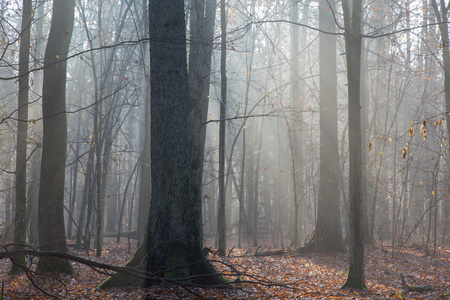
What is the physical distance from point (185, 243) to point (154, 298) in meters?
0.87

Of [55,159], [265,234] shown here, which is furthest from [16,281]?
[265,234]

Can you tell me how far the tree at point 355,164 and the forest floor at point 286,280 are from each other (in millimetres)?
365

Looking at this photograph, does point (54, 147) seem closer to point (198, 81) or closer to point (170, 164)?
point (170, 164)

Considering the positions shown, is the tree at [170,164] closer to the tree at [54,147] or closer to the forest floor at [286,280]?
the forest floor at [286,280]

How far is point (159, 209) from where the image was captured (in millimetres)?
5609

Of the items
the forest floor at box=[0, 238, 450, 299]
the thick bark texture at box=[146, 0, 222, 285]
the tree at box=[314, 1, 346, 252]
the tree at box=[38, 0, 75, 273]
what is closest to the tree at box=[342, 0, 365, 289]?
the forest floor at box=[0, 238, 450, 299]

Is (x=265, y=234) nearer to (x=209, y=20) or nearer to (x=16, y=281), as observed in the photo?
(x=209, y=20)

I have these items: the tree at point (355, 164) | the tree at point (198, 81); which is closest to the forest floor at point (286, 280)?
the tree at point (355, 164)

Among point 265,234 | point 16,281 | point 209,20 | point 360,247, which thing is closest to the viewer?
point 360,247

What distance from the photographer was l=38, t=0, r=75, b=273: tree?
7.52 m

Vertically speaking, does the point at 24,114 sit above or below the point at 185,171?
above

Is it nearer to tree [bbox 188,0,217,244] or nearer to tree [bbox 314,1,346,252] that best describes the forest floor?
tree [bbox 314,1,346,252]

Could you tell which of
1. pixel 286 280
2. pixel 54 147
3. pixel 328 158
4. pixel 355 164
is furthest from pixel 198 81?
pixel 328 158

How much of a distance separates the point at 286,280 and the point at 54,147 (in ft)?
17.4
